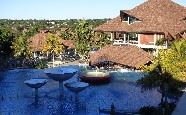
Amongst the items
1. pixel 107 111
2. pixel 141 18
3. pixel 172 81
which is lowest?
pixel 107 111

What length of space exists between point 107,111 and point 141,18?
2291cm

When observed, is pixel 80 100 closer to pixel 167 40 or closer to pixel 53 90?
pixel 53 90

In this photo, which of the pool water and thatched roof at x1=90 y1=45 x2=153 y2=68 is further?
thatched roof at x1=90 y1=45 x2=153 y2=68

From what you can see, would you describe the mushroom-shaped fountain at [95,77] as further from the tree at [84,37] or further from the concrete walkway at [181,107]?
the tree at [84,37]

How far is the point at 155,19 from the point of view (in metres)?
42.2

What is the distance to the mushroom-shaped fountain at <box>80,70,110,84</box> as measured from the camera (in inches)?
1147

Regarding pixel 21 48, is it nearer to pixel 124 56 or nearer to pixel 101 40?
pixel 101 40

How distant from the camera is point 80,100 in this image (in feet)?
80.1

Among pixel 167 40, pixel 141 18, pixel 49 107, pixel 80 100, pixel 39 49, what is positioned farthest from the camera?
pixel 39 49

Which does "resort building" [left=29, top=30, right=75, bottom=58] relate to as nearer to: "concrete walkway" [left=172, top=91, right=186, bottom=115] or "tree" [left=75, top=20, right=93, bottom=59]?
"tree" [left=75, top=20, right=93, bottom=59]

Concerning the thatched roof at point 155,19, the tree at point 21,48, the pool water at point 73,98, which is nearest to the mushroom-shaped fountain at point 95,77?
the pool water at point 73,98

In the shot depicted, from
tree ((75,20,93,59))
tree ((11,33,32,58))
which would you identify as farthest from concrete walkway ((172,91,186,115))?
tree ((75,20,93,59))

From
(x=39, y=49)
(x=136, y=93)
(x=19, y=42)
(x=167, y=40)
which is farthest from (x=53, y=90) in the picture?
(x=39, y=49)

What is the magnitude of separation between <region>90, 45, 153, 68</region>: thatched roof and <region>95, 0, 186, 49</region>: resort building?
5.45 m
